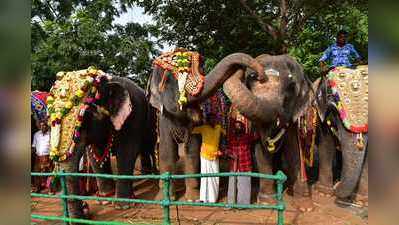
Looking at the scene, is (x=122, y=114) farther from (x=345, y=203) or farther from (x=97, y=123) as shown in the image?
(x=345, y=203)

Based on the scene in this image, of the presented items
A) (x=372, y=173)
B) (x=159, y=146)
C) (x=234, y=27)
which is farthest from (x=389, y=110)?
(x=234, y=27)

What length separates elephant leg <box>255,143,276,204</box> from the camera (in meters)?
5.64

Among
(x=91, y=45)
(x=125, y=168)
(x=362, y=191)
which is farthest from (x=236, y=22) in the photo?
(x=362, y=191)

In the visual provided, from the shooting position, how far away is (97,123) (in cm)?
546

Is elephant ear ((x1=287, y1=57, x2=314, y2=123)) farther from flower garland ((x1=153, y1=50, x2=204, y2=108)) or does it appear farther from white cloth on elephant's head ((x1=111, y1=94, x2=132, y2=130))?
white cloth on elephant's head ((x1=111, y1=94, x2=132, y2=130))

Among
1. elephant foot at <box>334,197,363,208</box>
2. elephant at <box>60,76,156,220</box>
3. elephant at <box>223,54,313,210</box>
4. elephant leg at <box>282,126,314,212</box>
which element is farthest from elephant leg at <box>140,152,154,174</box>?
elephant foot at <box>334,197,363,208</box>

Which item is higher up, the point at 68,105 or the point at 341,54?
the point at 341,54

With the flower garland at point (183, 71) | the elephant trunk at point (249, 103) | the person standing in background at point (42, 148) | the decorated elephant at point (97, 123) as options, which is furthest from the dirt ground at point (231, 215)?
the flower garland at point (183, 71)

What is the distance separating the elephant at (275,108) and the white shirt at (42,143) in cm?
368

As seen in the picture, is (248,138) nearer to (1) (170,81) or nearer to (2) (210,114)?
(2) (210,114)

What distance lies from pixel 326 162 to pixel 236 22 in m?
5.80

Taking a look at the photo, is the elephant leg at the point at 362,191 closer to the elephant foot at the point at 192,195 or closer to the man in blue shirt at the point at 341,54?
the man in blue shirt at the point at 341,54

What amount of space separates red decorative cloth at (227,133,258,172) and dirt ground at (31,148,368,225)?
541 millimetres

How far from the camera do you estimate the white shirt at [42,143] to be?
7.07 m
